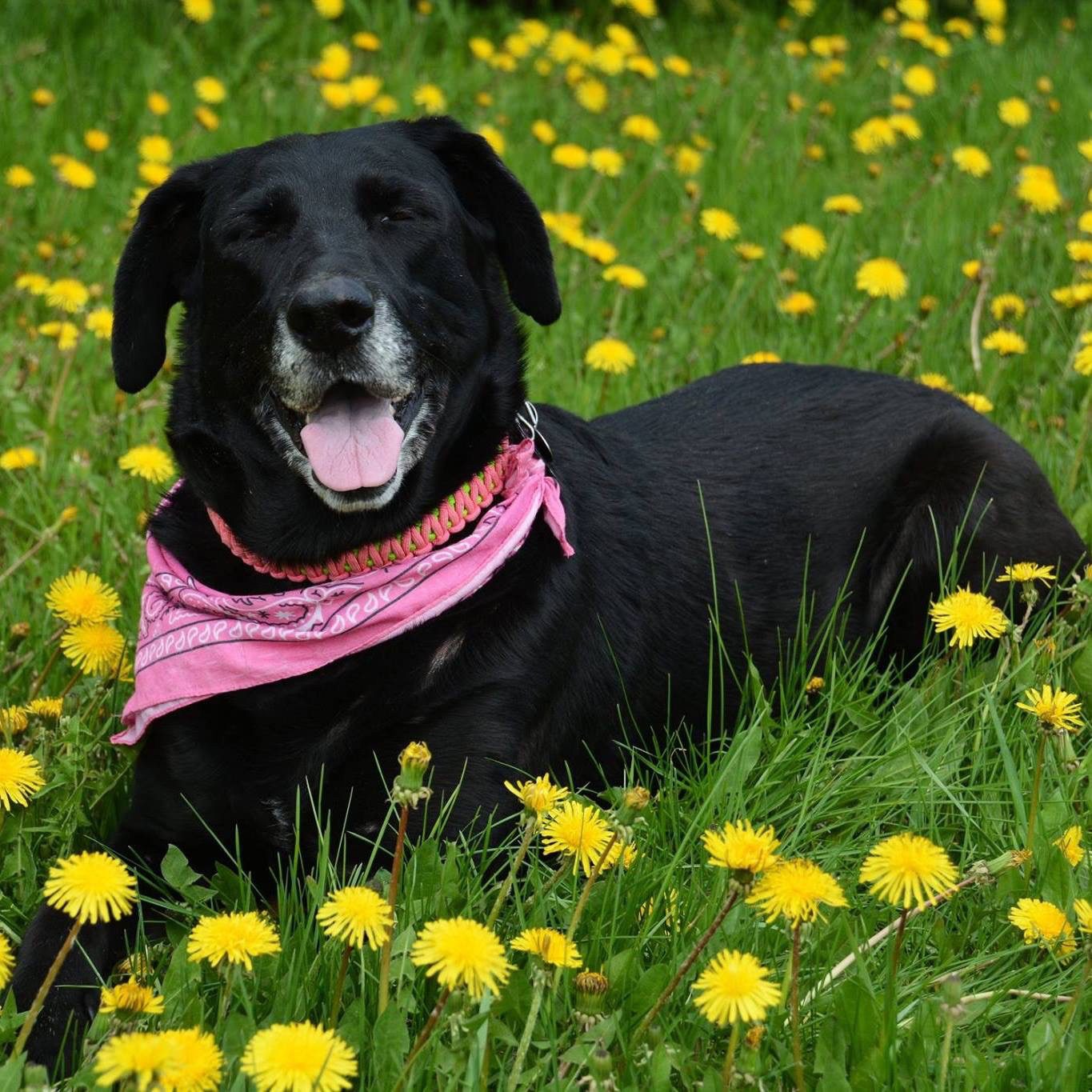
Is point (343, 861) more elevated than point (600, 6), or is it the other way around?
point (600, 6)

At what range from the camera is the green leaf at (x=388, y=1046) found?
2057mm

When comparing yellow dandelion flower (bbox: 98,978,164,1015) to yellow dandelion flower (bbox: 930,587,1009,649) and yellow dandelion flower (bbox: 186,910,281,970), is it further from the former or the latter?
yellow dandelion flower (bbox: 930,587,1009,649)

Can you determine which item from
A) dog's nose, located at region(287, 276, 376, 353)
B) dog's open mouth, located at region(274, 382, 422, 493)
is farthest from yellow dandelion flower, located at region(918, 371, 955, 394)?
dog's nose, located at region(287, 276, 376, 353)

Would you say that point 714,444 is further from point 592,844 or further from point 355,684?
point 592,844

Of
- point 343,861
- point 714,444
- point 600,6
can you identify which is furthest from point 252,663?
point 600,6

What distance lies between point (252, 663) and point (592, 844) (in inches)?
43.0

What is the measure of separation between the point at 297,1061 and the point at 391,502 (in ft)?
5.03

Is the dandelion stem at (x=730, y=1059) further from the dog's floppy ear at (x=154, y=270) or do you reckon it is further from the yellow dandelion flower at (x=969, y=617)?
the dog's floppy ear at (x=154, y=270)

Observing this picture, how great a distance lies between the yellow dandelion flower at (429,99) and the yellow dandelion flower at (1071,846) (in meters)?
4.73

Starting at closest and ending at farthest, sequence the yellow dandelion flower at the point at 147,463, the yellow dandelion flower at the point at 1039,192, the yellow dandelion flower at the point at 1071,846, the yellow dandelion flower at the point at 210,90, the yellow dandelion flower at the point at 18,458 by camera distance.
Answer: the yellow dandelion flower at the point at 1071,846
the yellow dandelion flower at the point at 147,463
the yellow dandelion flower at the point at 18,458
the yellow dandelion flower at the point at 1039,192
the yellow dandelion flower at the point at 210,90

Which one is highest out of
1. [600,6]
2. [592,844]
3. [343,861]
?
[600,6]

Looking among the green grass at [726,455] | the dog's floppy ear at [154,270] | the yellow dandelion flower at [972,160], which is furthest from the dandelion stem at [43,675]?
the yellow dandelion flower at [972,160]

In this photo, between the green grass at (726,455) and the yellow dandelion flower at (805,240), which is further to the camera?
the yellow dandelion flower at (805,240)

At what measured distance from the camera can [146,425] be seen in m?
4.68
